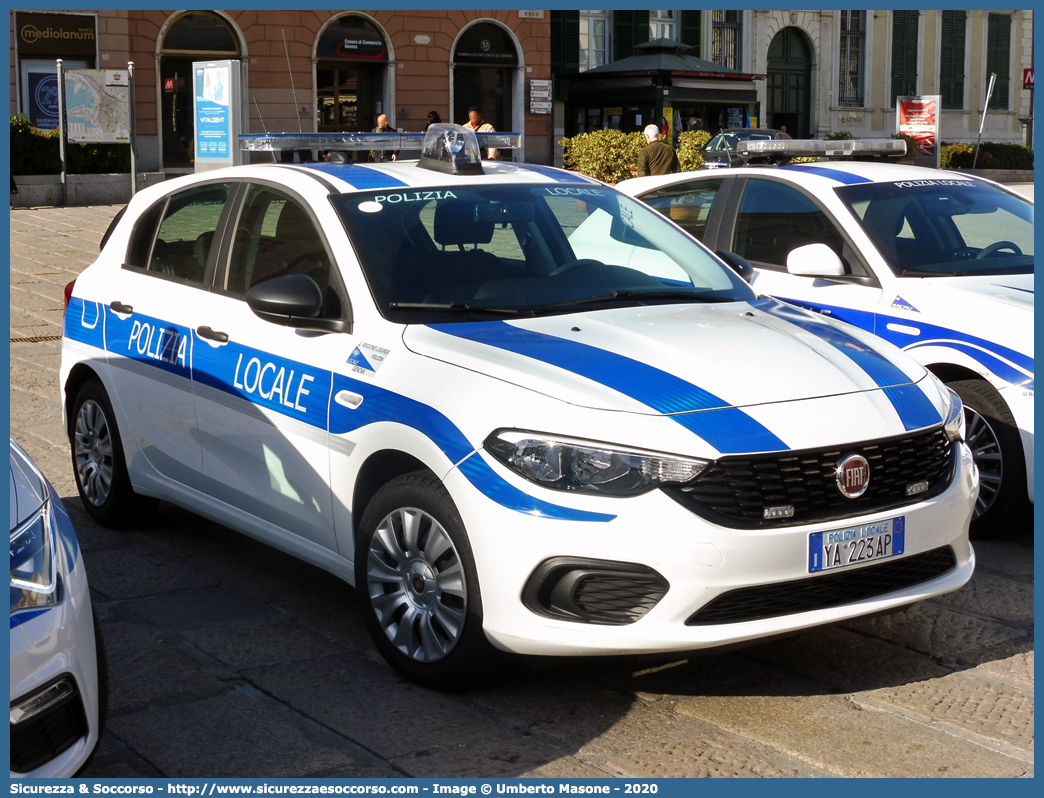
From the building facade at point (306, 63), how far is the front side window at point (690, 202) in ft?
81.3

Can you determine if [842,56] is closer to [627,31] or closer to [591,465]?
[627,31]

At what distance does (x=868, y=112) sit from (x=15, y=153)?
34582 millimetres

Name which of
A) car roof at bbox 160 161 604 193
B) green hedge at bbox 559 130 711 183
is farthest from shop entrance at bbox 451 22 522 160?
car roof at bbox 160 161 604 193

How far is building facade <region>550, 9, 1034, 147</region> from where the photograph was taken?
43.9m

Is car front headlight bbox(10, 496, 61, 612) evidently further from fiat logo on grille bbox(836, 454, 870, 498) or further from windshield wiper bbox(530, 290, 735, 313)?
fiat logo on grille bbox(836, 454, 870, 498)

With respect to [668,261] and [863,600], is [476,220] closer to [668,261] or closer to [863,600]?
[668,261]

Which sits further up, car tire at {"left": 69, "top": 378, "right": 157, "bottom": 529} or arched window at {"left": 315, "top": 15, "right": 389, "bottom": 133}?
arched window at {"left": 315, "top": 15, "right": 389, "bottom": 133}

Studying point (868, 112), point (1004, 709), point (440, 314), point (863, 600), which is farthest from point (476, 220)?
point (868, 112)

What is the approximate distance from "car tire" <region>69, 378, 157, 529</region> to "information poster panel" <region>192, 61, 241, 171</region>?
42.2ft

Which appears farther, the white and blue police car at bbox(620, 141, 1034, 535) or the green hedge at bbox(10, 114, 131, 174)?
the green hedge at bbox(10, 114, 131, 174)

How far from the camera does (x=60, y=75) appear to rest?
2270 cm

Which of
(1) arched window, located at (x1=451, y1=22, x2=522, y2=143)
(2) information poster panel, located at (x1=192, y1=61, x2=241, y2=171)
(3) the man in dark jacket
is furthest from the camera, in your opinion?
(1) arched window, located at (x1=451, y1=22, x2=522, y2=143)

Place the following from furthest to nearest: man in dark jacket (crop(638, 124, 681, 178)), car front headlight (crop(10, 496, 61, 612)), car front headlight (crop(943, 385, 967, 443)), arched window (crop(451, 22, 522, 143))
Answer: arched window (crop(451, 22, 522, 143)) < man in dark jacket (crop(638, 124, 681, 178)) < car front headlight (crop(943, 385, 967, 443)) < car front headlight (crop(10, 496, 61, 612))

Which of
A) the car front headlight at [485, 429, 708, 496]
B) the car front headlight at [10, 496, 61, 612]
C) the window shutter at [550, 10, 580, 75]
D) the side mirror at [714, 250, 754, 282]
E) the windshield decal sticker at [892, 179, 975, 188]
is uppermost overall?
the window shutter at [550, 10, 580, 75]
